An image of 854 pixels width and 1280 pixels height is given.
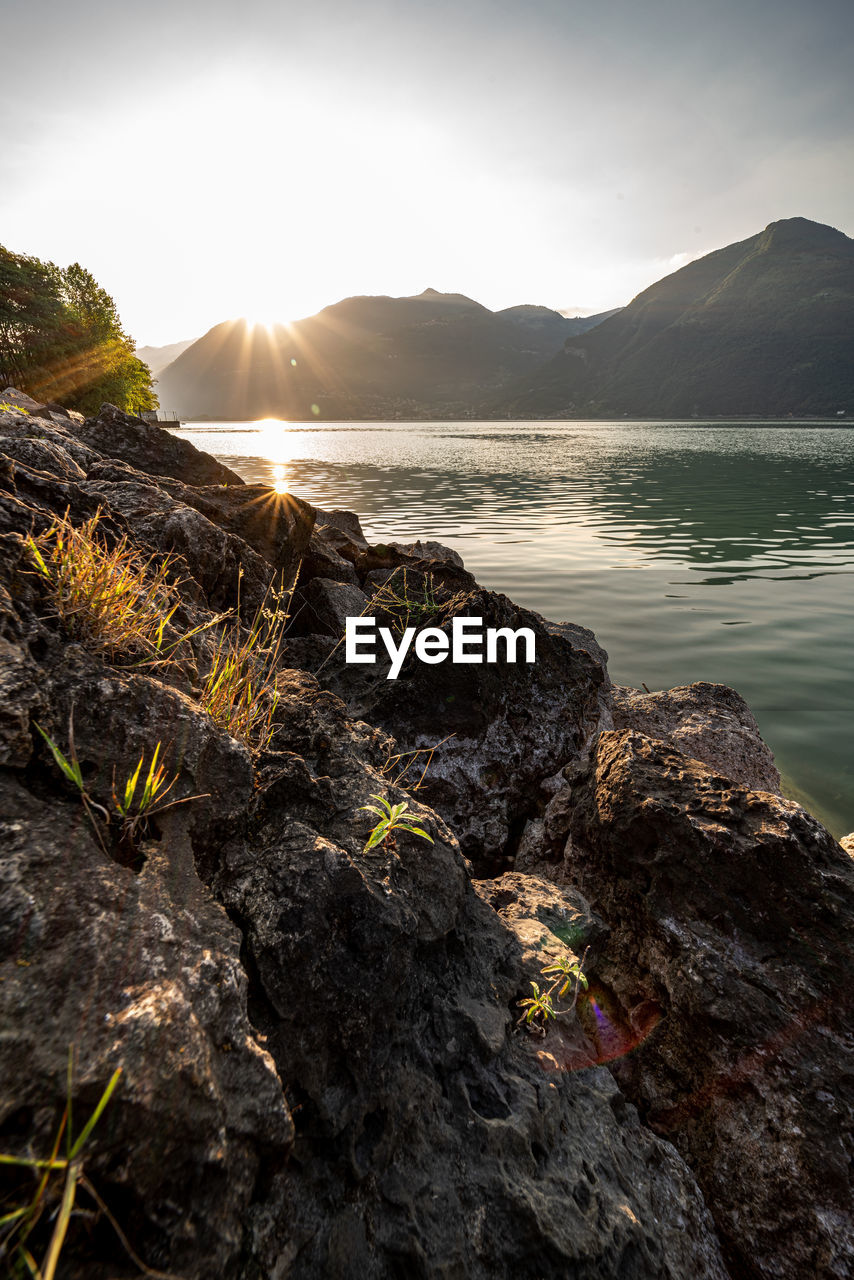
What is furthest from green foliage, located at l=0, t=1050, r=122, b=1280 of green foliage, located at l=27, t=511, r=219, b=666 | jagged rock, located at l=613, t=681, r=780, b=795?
jagged rock, located at l=613, t=681, r=780, b=795

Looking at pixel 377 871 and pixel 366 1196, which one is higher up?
pixel 377 871

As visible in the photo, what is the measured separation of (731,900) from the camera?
2.81 metres

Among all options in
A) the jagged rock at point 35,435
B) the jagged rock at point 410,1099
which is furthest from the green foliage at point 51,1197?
the jagged rock at point 35,435

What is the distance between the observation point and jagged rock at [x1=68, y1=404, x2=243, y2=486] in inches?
302

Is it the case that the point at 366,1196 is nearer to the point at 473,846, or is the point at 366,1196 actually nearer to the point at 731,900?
the point at 731,900

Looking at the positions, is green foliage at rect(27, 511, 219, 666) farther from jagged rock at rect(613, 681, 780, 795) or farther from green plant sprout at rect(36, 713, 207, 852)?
jagged rock at rect(613, 681, 780, 795)

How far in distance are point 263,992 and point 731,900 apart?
2.27 meters

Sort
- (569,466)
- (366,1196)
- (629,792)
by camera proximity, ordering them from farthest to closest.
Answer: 1. (569,466)
2. (629,792)
3. (366,1196)

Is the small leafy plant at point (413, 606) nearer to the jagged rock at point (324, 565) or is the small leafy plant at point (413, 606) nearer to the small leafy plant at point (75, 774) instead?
the jagged rock at point (324, 565)

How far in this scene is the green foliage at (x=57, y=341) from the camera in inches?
1961

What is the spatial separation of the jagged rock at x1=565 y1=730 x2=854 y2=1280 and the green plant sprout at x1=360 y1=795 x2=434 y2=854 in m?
1.31

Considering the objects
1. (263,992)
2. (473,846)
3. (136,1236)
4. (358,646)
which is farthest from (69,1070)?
(358,646)

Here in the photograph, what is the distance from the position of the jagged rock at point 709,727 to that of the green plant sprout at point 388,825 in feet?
10.0

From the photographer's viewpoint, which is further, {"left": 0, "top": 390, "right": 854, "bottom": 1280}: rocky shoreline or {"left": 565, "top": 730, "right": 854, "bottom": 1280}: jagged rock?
{"left": 565, "top": 730, "right": 854, "bottom": 1280}: jagged rock
